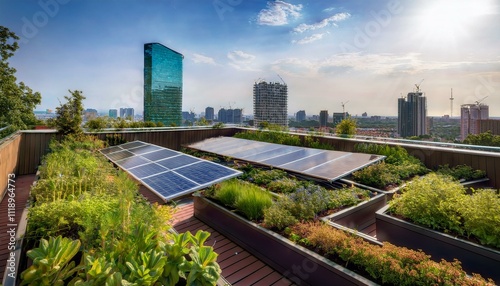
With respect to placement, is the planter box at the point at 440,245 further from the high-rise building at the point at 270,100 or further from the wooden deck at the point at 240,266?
A: the high-rise building at the point at 270,100

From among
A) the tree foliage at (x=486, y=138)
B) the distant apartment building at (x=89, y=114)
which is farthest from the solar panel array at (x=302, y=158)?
the tree foliage at (x=486, y=138)

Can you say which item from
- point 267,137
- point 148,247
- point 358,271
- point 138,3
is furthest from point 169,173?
point 138,3

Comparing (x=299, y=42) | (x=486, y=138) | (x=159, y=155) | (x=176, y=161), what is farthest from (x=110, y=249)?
(x=486, y=138)

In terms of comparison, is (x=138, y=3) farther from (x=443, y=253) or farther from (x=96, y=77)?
(x=443, y=253)

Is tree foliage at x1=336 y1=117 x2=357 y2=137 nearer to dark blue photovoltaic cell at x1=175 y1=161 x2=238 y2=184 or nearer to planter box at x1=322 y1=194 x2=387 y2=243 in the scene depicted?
planter box at x1=322 y1=194 x2=387 y2=243

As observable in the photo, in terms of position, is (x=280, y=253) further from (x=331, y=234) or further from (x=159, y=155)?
(x=159, y=155)

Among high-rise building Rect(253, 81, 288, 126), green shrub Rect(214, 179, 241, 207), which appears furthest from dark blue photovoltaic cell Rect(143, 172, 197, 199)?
high-rise building Rect(253, 81, 288, 126)
